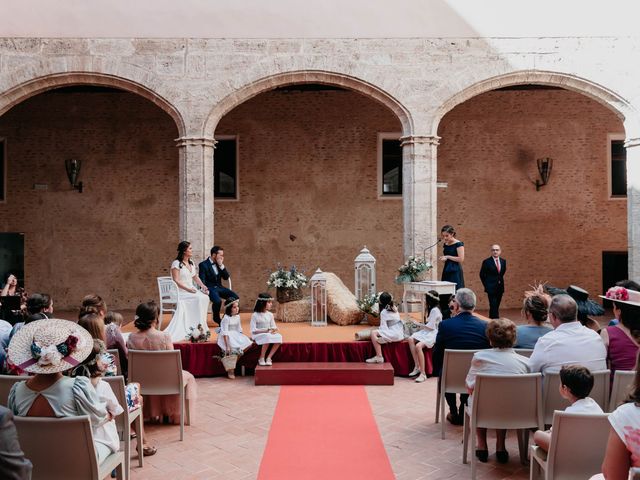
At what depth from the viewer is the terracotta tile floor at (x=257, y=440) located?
4.14 meters

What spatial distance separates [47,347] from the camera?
9.26 ft

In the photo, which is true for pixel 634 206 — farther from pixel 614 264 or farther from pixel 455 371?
pixel 455 371

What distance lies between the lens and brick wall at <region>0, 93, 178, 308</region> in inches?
539

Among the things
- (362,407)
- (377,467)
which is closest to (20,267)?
(362,407)

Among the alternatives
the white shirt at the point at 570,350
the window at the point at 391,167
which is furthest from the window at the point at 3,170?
the white shirt at the point at 570,350

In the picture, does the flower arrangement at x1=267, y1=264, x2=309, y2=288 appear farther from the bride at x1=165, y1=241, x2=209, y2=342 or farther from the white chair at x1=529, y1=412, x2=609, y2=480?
the white chair at x1=529, y1=412, x2=609, y2=480

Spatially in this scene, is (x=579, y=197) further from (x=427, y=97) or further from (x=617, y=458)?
(x=617, y=458)

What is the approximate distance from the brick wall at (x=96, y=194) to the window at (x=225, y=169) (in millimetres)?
1023

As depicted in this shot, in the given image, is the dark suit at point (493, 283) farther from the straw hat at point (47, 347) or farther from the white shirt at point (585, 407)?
the straw hat at point (47, 347)

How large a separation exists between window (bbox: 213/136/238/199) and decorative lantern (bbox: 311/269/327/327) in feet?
18.2

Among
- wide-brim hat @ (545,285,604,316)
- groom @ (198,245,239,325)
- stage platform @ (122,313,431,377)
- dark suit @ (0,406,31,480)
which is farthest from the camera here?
groom @ (198,245,239,325)

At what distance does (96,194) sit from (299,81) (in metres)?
6.44

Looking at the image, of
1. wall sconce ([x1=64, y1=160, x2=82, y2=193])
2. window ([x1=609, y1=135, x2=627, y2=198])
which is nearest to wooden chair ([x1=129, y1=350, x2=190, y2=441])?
wall sconce ([x1=64, y1=160, x2=82, y2=193])

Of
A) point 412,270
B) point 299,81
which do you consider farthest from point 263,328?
point 299,81
